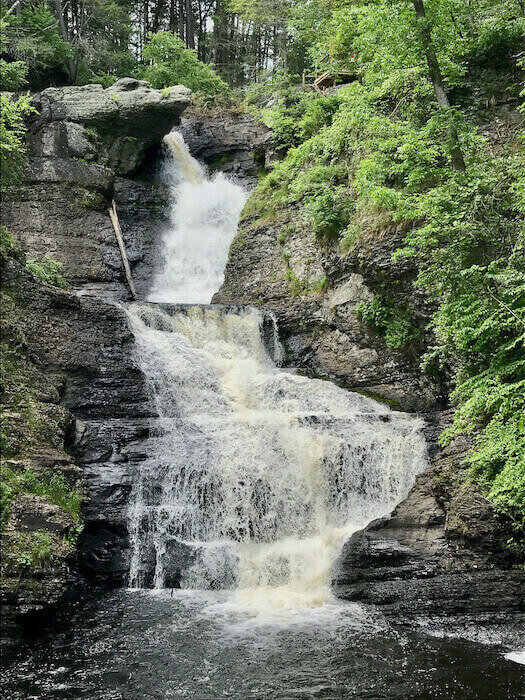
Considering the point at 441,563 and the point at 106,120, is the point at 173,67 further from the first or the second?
the point at 441,563

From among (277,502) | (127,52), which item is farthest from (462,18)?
(127,52)

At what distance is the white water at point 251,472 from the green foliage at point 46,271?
6.20ft

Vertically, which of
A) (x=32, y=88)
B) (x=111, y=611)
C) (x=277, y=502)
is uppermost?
(x=32, y=88)

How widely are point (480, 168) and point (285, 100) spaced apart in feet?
43.5

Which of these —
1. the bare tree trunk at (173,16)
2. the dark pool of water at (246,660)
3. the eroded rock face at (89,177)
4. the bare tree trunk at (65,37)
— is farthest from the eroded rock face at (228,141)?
the dark pool of water at (246,660)

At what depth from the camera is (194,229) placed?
66.8ft

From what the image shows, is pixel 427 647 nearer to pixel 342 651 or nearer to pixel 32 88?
pixel 342 651

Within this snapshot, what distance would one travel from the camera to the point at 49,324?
11.1 metres

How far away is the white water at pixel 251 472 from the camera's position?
8.46 m

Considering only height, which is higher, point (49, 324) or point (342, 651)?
point (49, 324)

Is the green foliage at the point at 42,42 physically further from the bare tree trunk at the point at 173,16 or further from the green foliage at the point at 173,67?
the bare tree trunk at the point at 173,16

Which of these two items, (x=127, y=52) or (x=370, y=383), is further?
(x=127, y=52)

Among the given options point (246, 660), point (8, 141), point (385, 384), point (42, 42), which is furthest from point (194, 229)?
point (246, 660)

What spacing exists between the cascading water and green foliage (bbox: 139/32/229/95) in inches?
779
